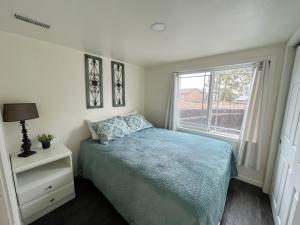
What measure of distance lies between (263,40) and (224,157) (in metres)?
1.63

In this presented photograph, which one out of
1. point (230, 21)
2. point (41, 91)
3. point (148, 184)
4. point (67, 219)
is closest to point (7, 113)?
point (41, 91)

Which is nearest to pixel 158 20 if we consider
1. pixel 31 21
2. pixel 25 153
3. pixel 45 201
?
pixel 31 21

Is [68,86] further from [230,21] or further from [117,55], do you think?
[230,21]

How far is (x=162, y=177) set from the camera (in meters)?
1.30

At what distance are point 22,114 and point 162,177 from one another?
169 centimetres

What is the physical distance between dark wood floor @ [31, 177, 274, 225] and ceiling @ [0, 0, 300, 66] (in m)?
2.18

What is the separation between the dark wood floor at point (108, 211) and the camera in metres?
1.58

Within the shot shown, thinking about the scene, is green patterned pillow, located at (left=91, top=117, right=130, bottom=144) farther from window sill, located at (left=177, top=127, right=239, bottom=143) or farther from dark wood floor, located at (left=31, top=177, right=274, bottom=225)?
window sill, located at (left=177, top=127, right=239, bottom=143)

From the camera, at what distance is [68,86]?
2.17 m

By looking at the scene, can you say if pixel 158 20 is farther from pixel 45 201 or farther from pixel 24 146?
pixel 45 201

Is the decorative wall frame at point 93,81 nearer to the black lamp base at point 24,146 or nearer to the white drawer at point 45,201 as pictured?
the black lamp base at point 24,146

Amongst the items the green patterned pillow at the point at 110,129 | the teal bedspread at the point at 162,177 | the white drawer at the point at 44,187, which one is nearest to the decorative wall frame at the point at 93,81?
the green patterned pillow at the point at 110,129

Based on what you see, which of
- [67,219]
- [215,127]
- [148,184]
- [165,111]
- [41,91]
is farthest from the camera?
[165,111]

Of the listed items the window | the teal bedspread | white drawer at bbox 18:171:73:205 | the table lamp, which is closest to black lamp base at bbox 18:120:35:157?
the table lamp
